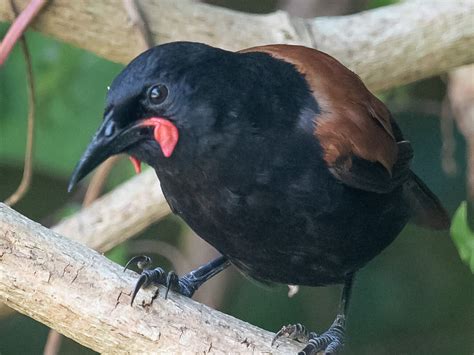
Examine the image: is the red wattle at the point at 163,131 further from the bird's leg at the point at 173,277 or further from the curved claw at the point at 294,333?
the curved claw at the point at 294,333

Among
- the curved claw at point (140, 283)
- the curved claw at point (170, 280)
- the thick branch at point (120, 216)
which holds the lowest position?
the thick branch at point (120, 216)

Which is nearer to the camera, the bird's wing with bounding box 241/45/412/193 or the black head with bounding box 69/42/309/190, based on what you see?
the black head with bounding box 69/42/309/190

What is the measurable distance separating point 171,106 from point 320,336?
67 centimetres

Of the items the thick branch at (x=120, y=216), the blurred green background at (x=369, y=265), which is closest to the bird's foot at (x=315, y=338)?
the thick branch at (x=120, y=216)

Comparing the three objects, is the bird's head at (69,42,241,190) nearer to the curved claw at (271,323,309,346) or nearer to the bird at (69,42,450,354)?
the bird at (69,42,450,354)

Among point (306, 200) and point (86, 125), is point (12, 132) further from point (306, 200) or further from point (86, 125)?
point (306, 200)

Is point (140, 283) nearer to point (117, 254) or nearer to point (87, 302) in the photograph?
point (87, 302)

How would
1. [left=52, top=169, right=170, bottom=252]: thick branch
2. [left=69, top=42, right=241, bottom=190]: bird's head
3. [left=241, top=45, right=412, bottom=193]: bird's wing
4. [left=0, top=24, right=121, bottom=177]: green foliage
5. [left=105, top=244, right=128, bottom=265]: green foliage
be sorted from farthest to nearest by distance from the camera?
[left=0, top=24, right=121, bottom=177]: green foliage → [left=105, top=244, right=128, bottom=265]: green foliage → [left=52, top=169, right=170, bottom=252]: thick branch → [left=241, top=45, right=412, bottom=193]: bird's wing → [left=69, top=42, right=241, bottom=190]: bird's head

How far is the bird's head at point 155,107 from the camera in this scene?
172 centimetres

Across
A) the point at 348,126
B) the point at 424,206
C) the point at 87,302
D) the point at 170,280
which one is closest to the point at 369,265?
the point at 424,206

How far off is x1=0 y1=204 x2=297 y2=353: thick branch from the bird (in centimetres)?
7

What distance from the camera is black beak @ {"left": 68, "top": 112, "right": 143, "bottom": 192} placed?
1729 millimetres

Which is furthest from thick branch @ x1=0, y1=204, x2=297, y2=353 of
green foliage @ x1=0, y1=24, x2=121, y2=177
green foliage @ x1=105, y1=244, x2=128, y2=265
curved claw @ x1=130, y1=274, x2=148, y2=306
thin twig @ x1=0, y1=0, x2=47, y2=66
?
green foliage @ x1=0, y1=24, x2=121, y2=177

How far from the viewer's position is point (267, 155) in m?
1.85
